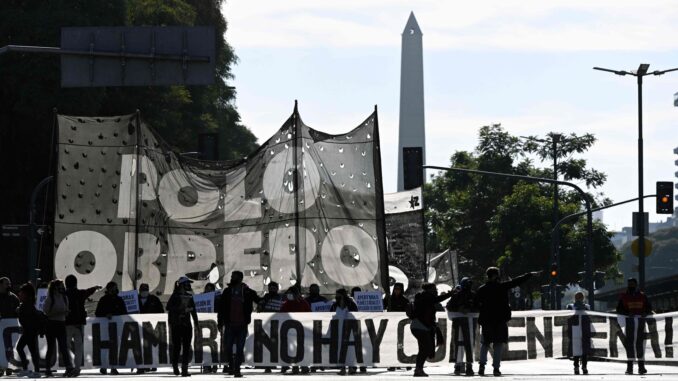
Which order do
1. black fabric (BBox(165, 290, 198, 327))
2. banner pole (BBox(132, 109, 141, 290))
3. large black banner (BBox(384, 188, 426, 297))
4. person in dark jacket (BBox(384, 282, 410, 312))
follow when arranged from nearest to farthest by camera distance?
1. black fabric (BBox(165, 290, 198, 327))
2. person in dark jacket (BBox(384, 282, 410, 312))
3. banner pole (BBox(132, 109, 141, 290))
4. large black banner (BBox(384, 188, 426, 297))

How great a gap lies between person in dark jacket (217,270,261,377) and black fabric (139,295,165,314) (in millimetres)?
2750

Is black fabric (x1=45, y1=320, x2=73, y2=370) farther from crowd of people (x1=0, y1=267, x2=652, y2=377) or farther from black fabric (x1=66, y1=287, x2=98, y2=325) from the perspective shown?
black fabric (x1=66, y1=287, x2=98, y2=325)

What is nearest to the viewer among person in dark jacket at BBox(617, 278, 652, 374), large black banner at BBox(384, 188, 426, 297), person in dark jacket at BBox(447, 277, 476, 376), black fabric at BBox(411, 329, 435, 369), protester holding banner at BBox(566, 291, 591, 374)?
black fabric at BBox(411, 329, 435, 369)

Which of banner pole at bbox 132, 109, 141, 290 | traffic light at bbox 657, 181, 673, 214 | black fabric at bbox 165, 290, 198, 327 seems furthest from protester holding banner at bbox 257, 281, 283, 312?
traffic light at bbox 657, 181, 673, 214

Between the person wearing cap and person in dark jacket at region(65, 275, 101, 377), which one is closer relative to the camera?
the person wearing cap

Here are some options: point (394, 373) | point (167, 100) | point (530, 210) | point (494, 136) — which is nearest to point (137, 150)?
point (394, 373)

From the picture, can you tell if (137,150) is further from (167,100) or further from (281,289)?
(167,100)

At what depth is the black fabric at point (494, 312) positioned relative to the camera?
24141mm

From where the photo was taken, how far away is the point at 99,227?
28188mm

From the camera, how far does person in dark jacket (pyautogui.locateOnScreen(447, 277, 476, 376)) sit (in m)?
25.6

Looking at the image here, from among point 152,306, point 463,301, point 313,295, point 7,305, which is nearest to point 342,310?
point 313,295

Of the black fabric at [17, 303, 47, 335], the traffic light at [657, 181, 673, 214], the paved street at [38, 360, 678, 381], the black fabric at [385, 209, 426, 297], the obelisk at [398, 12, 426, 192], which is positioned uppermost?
the obelisk at [398, 12, 426, 192]

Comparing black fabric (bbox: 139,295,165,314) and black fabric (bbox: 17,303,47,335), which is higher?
black fabric (bbox: 139,295,165,314)

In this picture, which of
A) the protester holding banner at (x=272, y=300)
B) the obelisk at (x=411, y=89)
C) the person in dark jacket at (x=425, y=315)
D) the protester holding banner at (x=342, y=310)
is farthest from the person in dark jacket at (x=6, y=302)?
the obelisk at (x=411, y=89)
